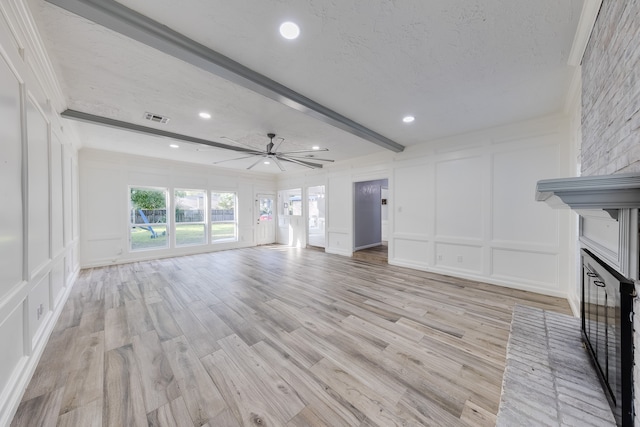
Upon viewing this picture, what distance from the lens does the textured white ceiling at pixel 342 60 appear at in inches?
64.5

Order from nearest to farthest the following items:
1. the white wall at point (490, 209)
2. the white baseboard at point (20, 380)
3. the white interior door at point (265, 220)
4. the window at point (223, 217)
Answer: the white baseboard at point (20, 380) < the white wall at point (490, 209) < the window at point (223, 217) < the white interior door at point (265, 220)

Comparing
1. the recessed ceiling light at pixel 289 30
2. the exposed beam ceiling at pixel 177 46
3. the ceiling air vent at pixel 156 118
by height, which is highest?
the recessed ceiling light at pixel 289 30

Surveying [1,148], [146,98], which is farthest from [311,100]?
[1,148]

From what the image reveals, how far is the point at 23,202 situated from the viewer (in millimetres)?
1759

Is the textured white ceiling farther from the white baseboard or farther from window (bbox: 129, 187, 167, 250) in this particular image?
window (bbox: 129, 187, 167, 250)

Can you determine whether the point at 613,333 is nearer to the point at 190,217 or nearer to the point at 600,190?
the point at 600,190

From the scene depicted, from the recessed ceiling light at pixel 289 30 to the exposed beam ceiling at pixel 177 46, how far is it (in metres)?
0.62

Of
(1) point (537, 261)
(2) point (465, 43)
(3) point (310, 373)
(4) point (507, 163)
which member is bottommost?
(3) point (310, 373)

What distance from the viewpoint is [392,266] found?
204 inches

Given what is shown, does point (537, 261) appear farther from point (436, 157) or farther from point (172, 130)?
point (172, 130)

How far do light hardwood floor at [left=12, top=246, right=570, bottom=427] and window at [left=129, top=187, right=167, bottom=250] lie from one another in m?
2.17

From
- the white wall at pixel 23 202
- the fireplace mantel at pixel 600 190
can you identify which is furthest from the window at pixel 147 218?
the fireplace mantel at pixel 600 190

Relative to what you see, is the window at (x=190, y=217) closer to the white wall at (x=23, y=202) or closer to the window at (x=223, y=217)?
the window at (x=223, y=217)

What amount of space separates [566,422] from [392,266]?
3.81 meters
